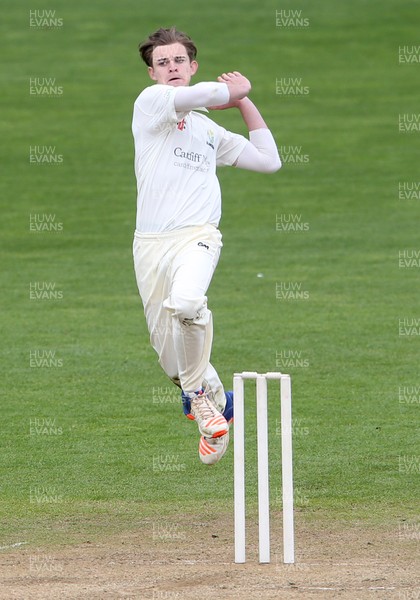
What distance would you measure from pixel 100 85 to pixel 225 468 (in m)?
23.4

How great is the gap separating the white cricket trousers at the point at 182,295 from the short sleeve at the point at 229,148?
85 cm

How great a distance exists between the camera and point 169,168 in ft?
31.8

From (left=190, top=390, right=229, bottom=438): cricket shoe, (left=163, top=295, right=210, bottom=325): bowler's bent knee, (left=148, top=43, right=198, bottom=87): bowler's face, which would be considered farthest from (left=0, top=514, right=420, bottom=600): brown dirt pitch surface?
(left=148, top=43, right=198, bottom=87): bowler's face

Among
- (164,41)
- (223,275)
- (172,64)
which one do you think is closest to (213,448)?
(172,64)

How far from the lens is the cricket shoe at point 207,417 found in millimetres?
9406

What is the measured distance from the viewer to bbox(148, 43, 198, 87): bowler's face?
9797 mm

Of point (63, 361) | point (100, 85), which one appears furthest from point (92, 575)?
point (100, 85)

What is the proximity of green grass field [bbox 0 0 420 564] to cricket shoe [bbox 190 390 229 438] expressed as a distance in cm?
144

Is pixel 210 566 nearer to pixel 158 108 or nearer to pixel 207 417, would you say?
pixel 207 417

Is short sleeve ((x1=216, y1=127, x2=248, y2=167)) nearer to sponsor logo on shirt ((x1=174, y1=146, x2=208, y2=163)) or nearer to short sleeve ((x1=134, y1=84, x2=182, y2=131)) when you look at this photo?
sponsor logo on shirt ((x1=174, y1=146, x2=208, y2=163))

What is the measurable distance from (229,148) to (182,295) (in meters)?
1.71

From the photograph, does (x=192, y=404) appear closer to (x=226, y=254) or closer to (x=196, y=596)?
(x=196, y=596)

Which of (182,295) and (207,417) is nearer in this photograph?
(182,295)

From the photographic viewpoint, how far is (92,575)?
9.13 metres
